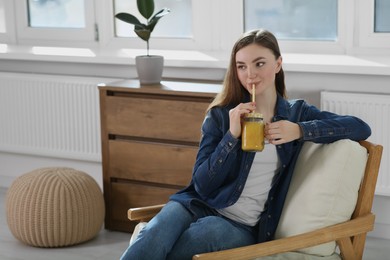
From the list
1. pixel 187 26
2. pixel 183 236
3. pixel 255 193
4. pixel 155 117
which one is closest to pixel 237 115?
pixel 255 193

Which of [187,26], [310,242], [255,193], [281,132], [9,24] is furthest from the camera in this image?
[9,24]

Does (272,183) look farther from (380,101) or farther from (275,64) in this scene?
(380,101)

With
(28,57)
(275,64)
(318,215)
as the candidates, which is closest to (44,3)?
(28,57)

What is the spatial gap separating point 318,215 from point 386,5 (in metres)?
1.84

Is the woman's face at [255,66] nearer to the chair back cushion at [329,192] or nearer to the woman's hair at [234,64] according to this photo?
the woman's hair at [234,64]

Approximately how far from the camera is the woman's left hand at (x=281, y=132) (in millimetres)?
2699

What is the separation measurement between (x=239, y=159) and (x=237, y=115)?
0.19 meters

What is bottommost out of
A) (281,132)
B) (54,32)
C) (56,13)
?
(281,132)

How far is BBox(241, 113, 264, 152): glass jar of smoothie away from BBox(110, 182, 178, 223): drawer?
149 cm

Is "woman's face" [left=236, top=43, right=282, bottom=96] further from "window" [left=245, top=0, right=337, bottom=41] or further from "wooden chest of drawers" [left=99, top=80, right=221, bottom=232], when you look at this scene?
"window" [left=245, top=0, right=337, bottom=41]

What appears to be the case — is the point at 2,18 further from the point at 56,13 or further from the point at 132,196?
the point at 132,196

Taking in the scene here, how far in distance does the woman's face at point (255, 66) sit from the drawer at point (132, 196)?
4.54 feet

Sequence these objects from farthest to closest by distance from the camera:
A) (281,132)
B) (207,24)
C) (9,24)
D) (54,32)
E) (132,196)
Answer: (9,24)
(54,32)
(207,24)
(132,196)
(281,132)

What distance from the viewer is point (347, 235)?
2643 mm
